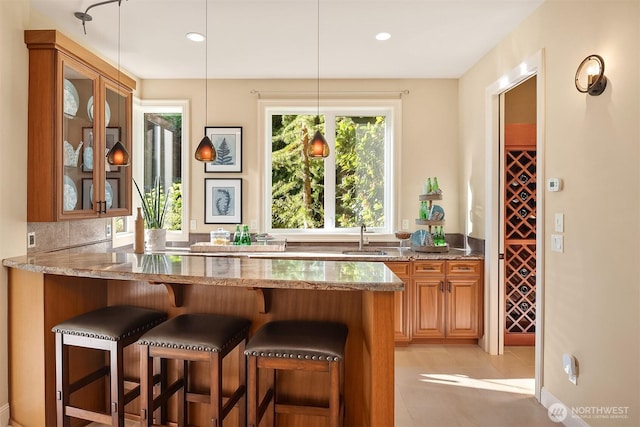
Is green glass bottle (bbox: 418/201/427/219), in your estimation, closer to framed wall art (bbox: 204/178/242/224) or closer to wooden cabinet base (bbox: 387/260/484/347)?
wooden cabinet base (bbox: 387/260/484/347)

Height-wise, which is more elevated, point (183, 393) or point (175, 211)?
point (175, 211)

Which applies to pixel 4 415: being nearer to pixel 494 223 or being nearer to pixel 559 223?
pixel 559 223

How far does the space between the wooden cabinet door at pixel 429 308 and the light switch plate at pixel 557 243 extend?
51.5 inches

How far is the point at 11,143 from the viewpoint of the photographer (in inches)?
94.8

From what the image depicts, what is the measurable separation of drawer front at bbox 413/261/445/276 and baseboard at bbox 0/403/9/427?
3153mm

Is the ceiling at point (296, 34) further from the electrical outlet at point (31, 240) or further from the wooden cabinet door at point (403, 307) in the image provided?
the wooden cabinet door at point (403, 307)

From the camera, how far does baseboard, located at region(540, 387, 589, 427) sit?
2.31 meters

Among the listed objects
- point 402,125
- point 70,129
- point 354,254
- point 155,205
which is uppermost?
point 402,125

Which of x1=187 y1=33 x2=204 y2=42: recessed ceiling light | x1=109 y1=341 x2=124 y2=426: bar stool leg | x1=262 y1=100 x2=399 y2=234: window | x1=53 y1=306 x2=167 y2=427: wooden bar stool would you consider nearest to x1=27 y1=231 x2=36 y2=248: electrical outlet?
x1=53 y1=306 x2=167 y2=427: wooden bar stool

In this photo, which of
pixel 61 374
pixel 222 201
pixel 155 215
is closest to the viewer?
pixel 61 374

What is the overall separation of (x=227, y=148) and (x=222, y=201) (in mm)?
584

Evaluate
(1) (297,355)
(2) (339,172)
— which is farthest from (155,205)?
(1) (297,355)

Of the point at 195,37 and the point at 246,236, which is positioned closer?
the point at 195,37

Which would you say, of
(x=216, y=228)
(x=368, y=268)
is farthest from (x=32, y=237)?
(x=368, y=268)
